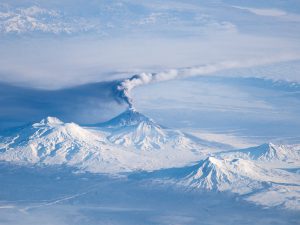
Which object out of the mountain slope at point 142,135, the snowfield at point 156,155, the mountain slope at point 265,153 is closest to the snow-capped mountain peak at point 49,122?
the snowfield at point 156,155

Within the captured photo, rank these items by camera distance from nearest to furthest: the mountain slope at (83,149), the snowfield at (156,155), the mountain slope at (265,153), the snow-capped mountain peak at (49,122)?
the snowfield at (156,155) < the mountain slope at (83,149) < the mountain slope at (265,153) < the snow-capped mountain peak at (49,122)

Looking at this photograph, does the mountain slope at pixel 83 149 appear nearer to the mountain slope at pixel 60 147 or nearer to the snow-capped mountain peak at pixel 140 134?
the mountain slope at pixel 60 147

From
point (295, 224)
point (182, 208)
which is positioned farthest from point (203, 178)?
point (295, 224)

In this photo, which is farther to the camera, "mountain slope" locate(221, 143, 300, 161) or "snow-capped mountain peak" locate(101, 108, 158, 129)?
"snow-capped mountain peak" locate(101, 108, 158, 129)

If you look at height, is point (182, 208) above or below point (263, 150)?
below

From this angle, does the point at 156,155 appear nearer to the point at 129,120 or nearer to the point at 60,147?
the point at 129,120

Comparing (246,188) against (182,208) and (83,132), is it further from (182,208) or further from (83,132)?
(83,132)

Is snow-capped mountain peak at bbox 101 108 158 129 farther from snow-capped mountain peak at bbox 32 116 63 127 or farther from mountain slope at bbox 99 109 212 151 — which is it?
snow-capped mountain peak at bbox 32 116 63 127

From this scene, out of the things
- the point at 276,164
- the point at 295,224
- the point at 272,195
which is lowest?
the point at 295,224

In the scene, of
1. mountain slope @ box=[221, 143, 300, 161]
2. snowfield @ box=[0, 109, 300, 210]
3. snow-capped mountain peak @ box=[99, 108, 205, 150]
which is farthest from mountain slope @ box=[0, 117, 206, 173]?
mountain slope @ box=[221, 143, 300, 161]
